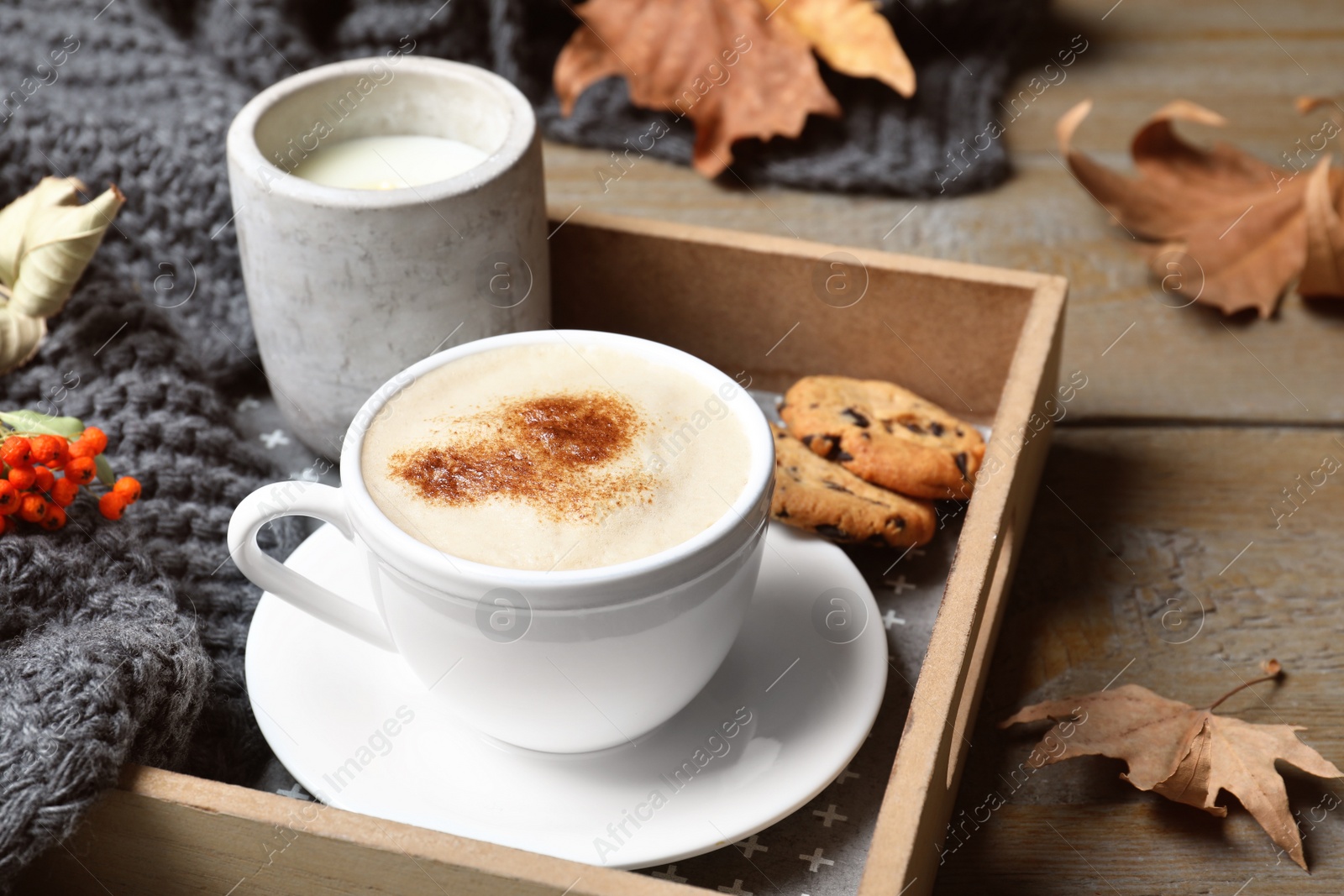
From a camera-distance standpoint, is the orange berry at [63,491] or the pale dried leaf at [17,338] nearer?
the orange berry at [63,491]

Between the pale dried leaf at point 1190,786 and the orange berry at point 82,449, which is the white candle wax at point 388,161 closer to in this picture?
the orange berry at point 82,449

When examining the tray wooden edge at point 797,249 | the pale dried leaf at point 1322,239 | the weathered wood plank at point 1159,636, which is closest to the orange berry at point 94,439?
the tray wooden edge at point 797,249

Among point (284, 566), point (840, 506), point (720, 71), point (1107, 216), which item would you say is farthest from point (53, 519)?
point (1107, 216)

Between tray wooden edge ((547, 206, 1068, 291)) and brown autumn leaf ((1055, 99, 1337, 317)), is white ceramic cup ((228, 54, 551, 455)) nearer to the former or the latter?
tray wooden edge ((547, 206, 1068, 291))

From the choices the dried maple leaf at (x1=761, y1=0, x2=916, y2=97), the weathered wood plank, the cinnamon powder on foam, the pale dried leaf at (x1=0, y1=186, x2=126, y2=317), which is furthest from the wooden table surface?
the pale dried leaf at (x1=0, y1=186, x2=126, y2=317)

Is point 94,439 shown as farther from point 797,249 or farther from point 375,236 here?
point 797,249

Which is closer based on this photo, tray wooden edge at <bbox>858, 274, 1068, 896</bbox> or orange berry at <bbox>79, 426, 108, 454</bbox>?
tray wooden edge at <bbox>858, 274, 1068, 896</bbox>

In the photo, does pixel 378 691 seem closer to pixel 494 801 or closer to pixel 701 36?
pixel 494 801
